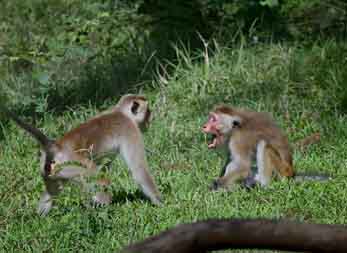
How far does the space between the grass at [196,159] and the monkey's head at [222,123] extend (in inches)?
15.5

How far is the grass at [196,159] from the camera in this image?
6305mm

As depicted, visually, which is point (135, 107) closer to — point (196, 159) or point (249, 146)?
point (249, 146)

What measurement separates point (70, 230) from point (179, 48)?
566 cm

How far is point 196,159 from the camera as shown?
8.70 meters

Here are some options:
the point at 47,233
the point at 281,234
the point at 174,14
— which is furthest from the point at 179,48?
the point at 281,234

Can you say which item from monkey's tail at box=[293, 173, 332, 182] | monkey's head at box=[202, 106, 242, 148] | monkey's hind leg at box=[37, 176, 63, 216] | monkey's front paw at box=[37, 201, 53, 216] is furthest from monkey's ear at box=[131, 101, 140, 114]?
monkey's tail at box=[293, 173, 332, 182]

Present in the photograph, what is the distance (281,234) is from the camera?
2.00 meters

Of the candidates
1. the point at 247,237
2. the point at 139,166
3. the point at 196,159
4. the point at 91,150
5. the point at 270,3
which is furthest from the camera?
the point at 270,3

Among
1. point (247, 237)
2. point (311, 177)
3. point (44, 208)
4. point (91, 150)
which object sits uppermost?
point (247, 237)

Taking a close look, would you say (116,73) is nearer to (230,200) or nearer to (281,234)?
(230,200)

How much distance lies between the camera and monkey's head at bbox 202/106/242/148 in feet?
25.1

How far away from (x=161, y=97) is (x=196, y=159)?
1714 mm

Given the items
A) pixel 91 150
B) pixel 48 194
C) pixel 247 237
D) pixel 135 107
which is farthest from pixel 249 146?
pixel 247 237

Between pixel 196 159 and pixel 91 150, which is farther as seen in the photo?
pixel 196 159
